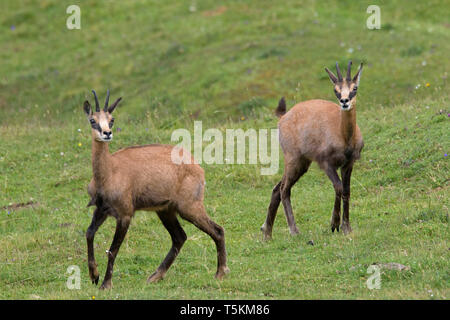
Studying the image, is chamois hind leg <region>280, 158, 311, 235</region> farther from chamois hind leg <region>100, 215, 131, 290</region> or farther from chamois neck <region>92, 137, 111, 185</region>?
chamois neck <region>92, 137, 111, 185</region>

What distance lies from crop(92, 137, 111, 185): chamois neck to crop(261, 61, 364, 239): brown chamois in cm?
309

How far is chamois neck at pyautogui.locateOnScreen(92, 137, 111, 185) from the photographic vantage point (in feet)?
28.6

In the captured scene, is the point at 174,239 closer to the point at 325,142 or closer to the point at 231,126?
the point at 325,142

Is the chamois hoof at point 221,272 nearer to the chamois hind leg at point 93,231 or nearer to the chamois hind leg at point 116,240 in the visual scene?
the chamois hind leg at point 116,240

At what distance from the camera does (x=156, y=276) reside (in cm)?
928

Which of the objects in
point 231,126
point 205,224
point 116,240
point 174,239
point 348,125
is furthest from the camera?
point 231,126

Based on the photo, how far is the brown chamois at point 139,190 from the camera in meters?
8.73

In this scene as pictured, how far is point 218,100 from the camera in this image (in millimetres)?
19875

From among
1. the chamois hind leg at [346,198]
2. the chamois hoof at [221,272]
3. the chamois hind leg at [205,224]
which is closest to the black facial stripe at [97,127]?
the chamois hind leg at [205,224]

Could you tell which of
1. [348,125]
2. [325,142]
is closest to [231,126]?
[325,142]

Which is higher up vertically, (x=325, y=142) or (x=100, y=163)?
(x=325, y=142)

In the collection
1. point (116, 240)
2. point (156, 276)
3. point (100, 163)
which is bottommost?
point (156, 276)

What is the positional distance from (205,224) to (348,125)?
8.67 feet

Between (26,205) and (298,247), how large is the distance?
16.8 ft
